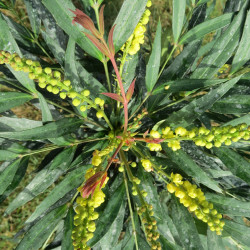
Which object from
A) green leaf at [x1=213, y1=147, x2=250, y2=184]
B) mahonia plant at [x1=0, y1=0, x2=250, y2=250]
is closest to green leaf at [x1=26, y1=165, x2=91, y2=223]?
mahonia plant at [x1=0, y1=0, x2=250, y2=250]

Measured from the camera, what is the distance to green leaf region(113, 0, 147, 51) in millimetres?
853

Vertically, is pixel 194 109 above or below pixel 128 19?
below

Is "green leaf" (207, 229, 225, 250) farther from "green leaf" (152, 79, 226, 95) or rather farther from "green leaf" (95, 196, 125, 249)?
"green leaf" (152, 79, 226, 95)

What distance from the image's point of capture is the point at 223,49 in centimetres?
109

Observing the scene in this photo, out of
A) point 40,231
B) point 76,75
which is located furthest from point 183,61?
point 40,231

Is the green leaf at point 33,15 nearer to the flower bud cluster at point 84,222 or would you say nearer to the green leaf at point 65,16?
the green leaf at point 65,16

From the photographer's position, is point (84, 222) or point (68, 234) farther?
point (68, 234)

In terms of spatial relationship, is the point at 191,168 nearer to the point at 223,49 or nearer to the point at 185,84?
the point at 185,84

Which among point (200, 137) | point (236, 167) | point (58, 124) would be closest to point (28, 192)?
point (58, 124)

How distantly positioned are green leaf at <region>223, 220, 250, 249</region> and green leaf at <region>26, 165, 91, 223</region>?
737 mm

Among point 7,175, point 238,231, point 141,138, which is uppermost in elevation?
point 141,138

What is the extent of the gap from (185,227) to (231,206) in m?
0.23

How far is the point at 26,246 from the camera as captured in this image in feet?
3.65

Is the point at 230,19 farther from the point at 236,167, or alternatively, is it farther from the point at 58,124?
the point at 58,124
